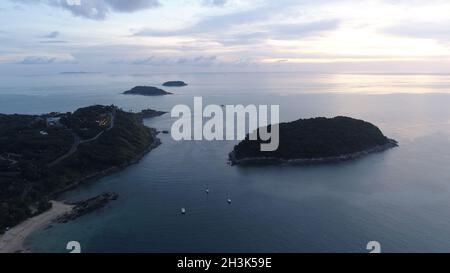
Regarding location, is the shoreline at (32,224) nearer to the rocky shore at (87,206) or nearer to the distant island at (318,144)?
the rocky shore at (87,206)

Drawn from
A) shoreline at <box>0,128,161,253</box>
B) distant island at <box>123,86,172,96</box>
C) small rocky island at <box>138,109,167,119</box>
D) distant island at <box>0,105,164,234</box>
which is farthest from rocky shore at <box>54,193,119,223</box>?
distant island at <box>123,86,172,96</box>

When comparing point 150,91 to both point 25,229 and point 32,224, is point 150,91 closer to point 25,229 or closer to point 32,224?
point 32,224

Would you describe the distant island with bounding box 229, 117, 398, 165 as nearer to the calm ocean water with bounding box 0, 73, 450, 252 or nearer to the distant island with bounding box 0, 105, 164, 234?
the calm ocean water with bounding box 0, 73, 450, 252

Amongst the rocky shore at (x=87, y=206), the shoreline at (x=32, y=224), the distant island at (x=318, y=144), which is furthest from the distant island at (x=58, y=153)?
the distant island at (x=318, y=144)

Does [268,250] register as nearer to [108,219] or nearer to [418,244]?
[418,244]

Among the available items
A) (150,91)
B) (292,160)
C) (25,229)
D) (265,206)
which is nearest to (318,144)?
(292,160)
